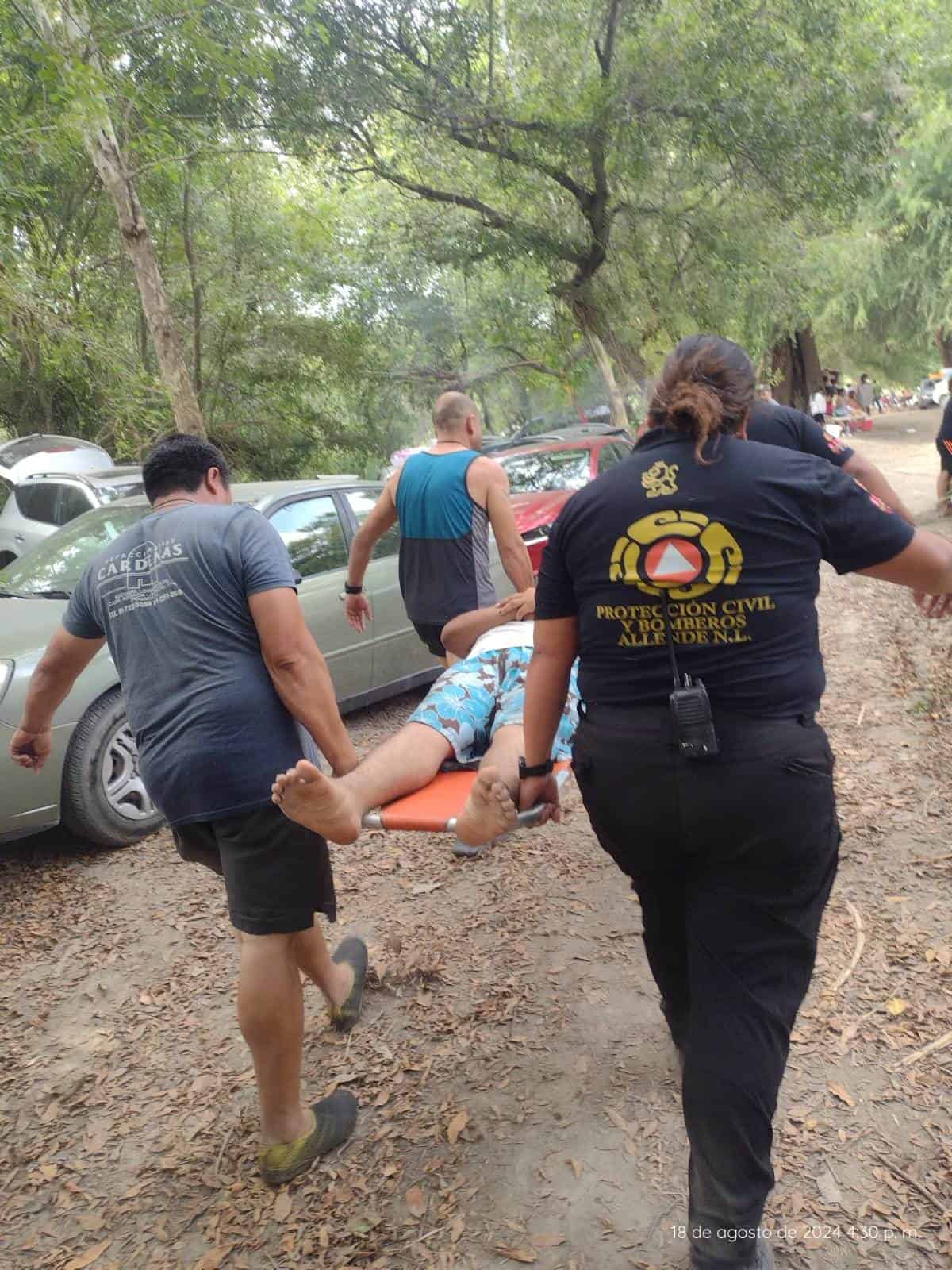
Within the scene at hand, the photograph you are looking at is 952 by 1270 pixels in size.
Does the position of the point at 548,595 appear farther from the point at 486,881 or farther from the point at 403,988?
the point at 486,881

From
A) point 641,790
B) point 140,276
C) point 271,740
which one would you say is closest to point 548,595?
point 641,790

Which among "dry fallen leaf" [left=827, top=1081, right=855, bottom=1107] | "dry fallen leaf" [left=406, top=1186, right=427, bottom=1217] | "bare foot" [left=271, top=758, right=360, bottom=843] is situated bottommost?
"dry fallen leaf" [left=827, top=1081, right=855, bottom=1107]

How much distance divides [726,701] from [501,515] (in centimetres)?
243

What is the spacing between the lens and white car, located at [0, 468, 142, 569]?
31.7ft

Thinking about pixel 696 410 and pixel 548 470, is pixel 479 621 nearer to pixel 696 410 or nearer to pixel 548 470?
pixel 696 410

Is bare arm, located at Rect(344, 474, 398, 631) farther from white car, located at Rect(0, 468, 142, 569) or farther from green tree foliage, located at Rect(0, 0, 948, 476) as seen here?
white car, located at Rect(0, 468, 142, 569)

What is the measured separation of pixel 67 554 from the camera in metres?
5.41

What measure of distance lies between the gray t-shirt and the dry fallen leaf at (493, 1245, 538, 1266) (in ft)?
4.13

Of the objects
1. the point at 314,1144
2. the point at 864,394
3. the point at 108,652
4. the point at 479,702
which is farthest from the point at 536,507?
the point at 864,394

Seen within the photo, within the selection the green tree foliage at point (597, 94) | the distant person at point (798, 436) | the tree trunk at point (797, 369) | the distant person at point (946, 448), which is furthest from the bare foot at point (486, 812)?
the tree trunk at point (797, 369)

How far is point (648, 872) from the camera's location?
79.7 inches

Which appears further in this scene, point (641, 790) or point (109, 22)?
point (109, 22)

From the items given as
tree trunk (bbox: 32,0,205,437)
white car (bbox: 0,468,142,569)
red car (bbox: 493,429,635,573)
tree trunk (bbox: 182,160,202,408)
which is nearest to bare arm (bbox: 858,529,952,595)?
red car (bbox: 493,429,635,573)

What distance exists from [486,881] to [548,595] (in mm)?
2367
